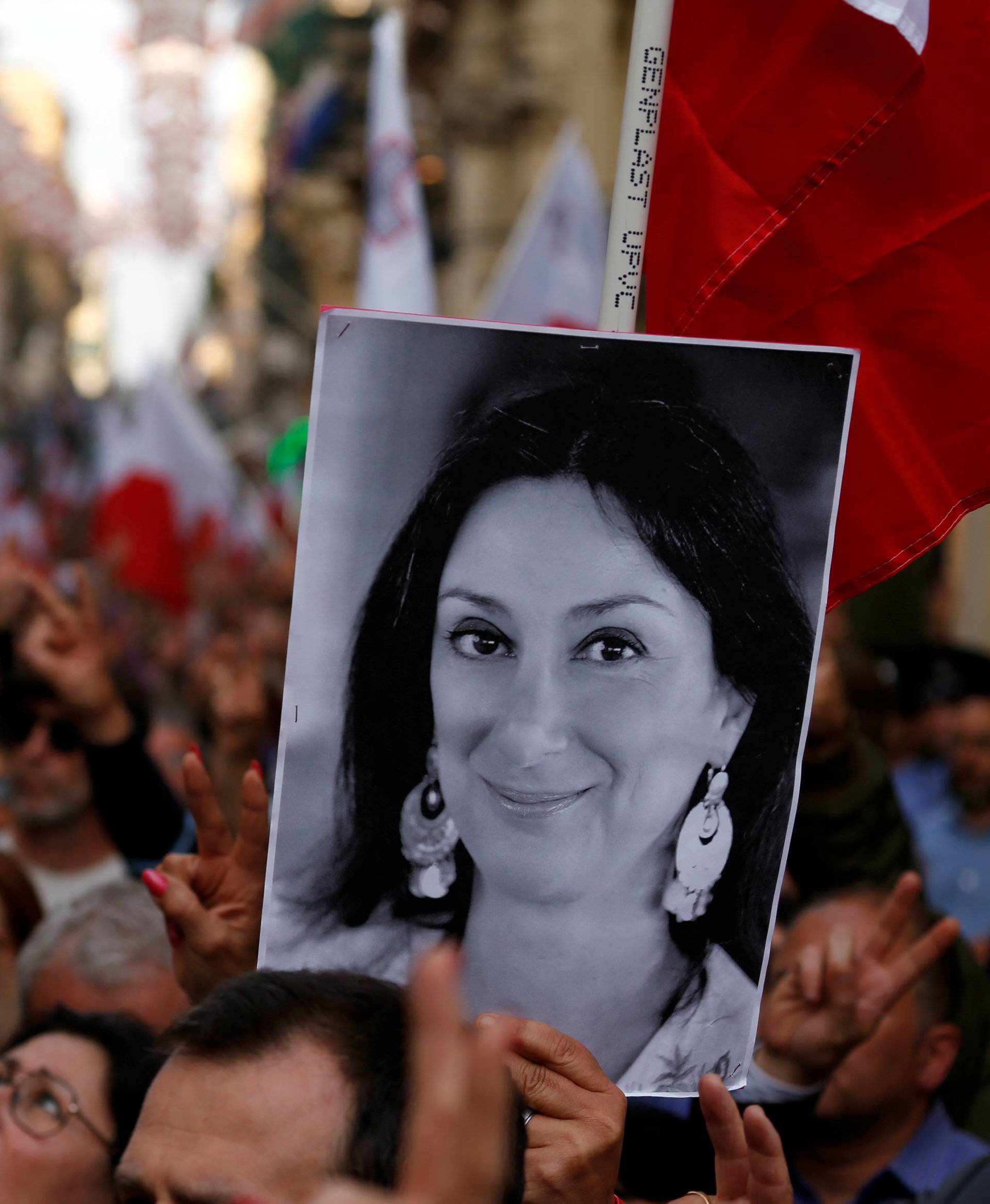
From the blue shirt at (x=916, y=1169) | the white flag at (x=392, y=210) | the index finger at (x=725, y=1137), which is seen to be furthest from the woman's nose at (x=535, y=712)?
the white flag at (x=392, y=210)

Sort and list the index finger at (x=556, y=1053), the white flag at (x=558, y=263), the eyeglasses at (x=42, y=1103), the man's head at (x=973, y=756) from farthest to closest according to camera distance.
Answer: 1. the white flag at (x=558, y=263)
2. the man's head at (x=973, y=756)
3. the eyeglasses at (x=42, y=1103)
4. the index finger at (x=556, y=1053)

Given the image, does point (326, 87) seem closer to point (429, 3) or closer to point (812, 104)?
point (429, 3)

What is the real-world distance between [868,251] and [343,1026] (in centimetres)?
117

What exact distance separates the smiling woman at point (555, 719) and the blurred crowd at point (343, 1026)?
111 millimetres

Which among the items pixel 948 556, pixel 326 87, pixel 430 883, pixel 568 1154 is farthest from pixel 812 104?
pixel 326 87

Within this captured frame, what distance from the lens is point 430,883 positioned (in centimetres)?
171

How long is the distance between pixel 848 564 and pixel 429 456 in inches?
24.8

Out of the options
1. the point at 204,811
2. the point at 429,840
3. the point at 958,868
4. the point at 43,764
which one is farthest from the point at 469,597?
the point at 958,868

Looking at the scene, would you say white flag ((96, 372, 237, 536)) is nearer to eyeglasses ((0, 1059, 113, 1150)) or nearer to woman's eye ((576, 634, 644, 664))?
eyeglasses ((0, 1059, 113, 1150))

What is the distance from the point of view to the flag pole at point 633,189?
6.18 ft

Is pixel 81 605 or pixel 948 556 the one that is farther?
pixel 948 556

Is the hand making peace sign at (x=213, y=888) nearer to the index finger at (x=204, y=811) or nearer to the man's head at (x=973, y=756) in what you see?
the index finger at (x=204, y=811)

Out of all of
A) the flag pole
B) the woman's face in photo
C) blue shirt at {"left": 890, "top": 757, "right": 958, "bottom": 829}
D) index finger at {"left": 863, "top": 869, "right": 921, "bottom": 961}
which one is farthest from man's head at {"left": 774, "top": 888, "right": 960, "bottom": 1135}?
blue shirt at {"left": 890, "top": 757, "right": 958, "bottom": 829}

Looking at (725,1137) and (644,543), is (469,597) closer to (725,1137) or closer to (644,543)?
(644,543)
